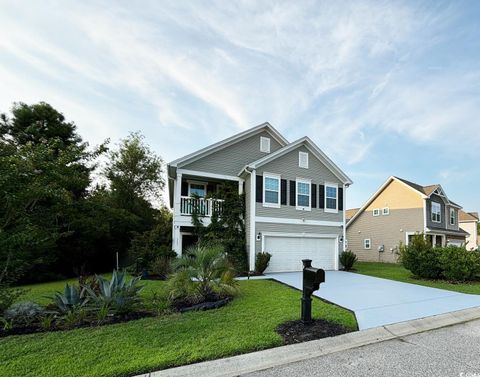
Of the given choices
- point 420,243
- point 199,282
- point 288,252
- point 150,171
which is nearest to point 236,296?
point 199,282

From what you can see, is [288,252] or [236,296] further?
[288,252]

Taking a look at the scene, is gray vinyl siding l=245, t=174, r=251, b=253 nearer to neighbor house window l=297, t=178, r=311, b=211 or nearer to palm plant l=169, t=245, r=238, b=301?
neighbor house window l=297, t=178, r=311, b=211

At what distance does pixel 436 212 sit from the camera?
23.4 meters

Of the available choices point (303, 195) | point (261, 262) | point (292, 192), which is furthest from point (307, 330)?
point (303, 195)

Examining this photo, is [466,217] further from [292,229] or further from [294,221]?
[292,229]

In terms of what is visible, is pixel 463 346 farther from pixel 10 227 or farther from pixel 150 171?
pixel 150 171

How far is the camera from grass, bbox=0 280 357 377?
3.53 m

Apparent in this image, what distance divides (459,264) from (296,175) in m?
7.71

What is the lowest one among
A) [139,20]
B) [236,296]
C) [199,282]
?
[236,296]

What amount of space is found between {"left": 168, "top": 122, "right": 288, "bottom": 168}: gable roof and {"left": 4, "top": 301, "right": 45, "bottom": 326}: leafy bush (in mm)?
8483

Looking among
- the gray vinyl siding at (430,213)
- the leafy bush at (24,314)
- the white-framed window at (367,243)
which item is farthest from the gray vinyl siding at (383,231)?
the leafy bush at (24,314)

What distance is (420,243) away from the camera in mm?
12070

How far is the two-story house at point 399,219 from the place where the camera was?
22531 millimetres

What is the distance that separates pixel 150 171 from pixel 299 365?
2320 centimetres
